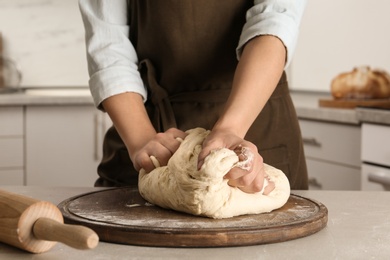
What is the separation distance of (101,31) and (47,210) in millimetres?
622

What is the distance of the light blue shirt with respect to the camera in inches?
47.9

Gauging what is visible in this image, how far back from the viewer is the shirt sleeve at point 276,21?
120cm

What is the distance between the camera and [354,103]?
2570 mm

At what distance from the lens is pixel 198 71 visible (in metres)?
1.38

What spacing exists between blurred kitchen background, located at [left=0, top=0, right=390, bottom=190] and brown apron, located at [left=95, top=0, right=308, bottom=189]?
881 millimetres

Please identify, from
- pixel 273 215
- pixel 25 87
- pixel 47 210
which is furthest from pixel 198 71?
pixel 25 87

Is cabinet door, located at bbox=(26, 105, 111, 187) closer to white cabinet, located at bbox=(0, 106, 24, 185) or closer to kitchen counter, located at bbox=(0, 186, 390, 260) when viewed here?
white cabinet, located at bbox=(0, 106, 24, 185)

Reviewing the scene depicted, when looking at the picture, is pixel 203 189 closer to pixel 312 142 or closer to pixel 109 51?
pixel 109 51

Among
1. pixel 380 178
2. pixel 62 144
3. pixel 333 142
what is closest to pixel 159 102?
pixel 380 178

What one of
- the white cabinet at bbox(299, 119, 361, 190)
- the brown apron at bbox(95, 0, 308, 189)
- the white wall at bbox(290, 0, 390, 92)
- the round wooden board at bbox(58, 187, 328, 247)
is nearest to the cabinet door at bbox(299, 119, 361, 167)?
the white cabinet at bbox(299, 119, 361, 190)

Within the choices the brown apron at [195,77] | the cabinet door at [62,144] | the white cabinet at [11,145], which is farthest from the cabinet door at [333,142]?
the white cabinet at [11,145]

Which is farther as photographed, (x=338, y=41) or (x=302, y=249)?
(x=338, y=41)

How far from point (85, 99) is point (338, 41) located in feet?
3.77

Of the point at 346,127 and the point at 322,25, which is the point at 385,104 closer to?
the point at 346,127
